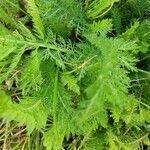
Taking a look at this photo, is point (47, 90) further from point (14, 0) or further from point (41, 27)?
point (14, 0)

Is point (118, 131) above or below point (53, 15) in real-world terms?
below

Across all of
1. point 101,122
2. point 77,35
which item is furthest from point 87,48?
point 101,122

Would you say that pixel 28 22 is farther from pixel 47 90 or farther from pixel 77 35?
pixel 47 90

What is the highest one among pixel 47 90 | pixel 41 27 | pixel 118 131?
pixel 41 27

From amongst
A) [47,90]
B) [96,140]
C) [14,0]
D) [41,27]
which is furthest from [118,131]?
[14,0]

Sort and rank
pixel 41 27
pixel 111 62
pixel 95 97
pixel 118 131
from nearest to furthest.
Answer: pixel 95 97 < pixel 111 62 < pixel 41 27 < pixel 118 131

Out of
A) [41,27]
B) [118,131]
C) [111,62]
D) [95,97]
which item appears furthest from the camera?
[118,131]

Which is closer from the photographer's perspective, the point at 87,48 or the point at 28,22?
the point at 87,48
